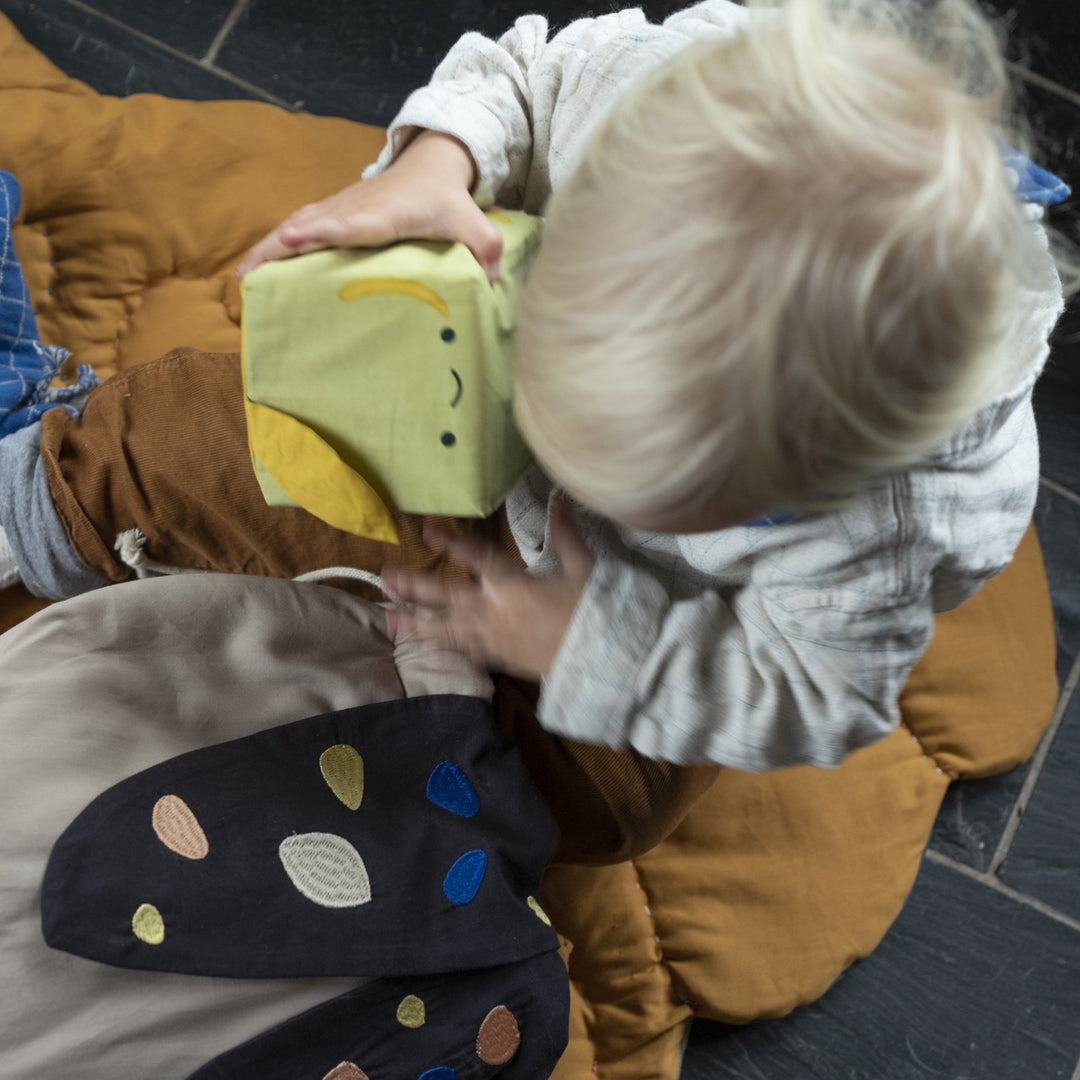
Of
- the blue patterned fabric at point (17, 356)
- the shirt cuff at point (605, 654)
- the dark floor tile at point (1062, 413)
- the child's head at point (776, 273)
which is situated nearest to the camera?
the child's head at point (776, 273)

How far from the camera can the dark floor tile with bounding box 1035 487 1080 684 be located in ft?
3.24

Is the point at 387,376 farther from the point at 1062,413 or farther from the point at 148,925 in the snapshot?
the point at 1062,413

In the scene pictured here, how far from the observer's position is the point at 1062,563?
3.29ft

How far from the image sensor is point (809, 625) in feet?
1.82

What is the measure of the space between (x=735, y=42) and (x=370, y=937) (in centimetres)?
44

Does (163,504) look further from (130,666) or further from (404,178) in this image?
(404,178)

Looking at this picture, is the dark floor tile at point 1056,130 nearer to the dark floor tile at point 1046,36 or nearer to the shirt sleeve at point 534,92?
the dark floor tile at point 1046,36

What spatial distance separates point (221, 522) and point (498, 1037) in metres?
0.34

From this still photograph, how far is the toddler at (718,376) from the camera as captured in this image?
0.39 meters

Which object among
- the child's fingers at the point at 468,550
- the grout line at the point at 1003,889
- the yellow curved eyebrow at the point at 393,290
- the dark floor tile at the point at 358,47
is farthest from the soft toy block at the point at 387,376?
the grout line at the point at 1003,889

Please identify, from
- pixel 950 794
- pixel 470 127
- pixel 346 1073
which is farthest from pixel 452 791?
pixel 950 794

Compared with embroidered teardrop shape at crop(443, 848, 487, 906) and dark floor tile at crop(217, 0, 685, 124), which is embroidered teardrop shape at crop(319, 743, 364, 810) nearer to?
embroidered teardrop shape at crop(443, 848, 487, 906)

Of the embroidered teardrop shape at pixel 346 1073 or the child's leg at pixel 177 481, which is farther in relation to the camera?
the child's leg at pixel 177 481

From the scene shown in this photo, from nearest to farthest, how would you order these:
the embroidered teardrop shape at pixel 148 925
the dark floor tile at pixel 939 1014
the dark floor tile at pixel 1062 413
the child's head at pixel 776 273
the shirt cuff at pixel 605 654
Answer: the child's head at pixel 776 273 < the embroidered teardrop shape at pixel 148 925 < the shirt cuff at pixel 605 654 < the dark floor tile at pixel 939 1014 < the dark floor tile at pixel 1062 413
